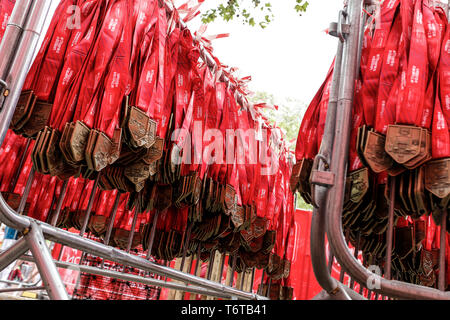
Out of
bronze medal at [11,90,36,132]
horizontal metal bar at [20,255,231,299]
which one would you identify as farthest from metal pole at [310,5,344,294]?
horizontal metal bar at [20,255,231,299]

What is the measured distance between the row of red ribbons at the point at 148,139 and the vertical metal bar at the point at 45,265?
1.01 ft

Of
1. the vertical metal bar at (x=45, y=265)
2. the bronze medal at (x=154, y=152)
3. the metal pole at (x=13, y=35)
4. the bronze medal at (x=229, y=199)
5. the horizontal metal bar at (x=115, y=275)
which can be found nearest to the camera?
the vertical metal bar at (x=45, y=265)

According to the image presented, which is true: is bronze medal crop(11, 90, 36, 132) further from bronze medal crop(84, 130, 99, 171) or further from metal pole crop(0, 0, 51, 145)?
metal pole crop(0, 0, 51, 145)

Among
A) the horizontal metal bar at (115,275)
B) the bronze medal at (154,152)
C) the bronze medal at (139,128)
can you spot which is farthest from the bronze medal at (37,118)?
the horizontal metal bar at (115,275)

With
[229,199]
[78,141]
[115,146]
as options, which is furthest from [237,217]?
[78,141]

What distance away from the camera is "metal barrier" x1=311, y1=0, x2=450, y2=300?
35.3 inches

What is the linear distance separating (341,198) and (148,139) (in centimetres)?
74

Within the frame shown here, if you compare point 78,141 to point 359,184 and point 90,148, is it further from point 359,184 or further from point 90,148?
point 359,184

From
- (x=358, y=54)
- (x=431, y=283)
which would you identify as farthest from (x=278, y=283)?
(x=358, y=54)

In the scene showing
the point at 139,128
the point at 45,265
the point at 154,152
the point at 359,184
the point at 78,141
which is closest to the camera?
the point at 45,265

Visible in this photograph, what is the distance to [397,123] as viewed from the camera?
3.34 ft

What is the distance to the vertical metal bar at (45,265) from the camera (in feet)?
2.89

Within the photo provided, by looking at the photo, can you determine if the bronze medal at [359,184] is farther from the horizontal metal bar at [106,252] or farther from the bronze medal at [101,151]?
the horizontal metal bar at [106,252]
